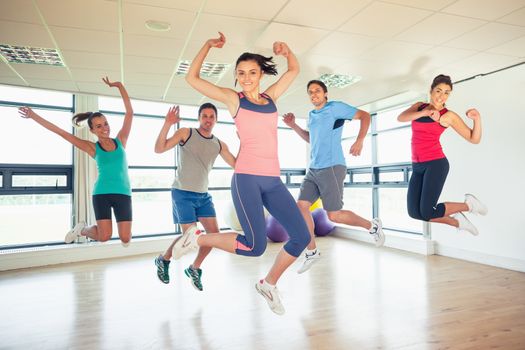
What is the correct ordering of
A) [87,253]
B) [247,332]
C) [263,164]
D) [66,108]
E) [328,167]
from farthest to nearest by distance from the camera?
[66,108] → [87,253] → [328,167] → [247,332] → [263,164]

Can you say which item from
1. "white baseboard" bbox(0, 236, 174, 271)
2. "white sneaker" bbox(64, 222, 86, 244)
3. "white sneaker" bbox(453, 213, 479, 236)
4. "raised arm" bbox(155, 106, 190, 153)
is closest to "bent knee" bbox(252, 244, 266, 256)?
"raised arm" bbox(155, 106, 190, 153)

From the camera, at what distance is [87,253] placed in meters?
5.39

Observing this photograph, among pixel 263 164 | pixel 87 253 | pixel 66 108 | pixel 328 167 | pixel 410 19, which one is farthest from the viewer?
pixel 66 108

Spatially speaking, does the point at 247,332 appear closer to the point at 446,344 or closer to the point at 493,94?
the point at 446,344

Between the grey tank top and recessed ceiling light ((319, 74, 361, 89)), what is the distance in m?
2.59

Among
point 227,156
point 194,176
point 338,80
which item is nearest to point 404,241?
point 338,80

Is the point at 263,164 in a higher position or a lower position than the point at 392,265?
higher

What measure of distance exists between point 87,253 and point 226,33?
4018mm

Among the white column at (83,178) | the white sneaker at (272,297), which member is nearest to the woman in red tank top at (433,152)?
the white sneaker at (272,297)

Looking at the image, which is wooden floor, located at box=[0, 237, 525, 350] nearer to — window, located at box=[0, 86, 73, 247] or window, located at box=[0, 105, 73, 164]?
window, located at box=[0, 86, 73, 247]

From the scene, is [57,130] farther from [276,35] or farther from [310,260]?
[310,260]

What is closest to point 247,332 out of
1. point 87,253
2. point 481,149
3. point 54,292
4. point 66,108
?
point 54,292

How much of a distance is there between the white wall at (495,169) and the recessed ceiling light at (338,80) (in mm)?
1618

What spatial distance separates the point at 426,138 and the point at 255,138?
1679mm
